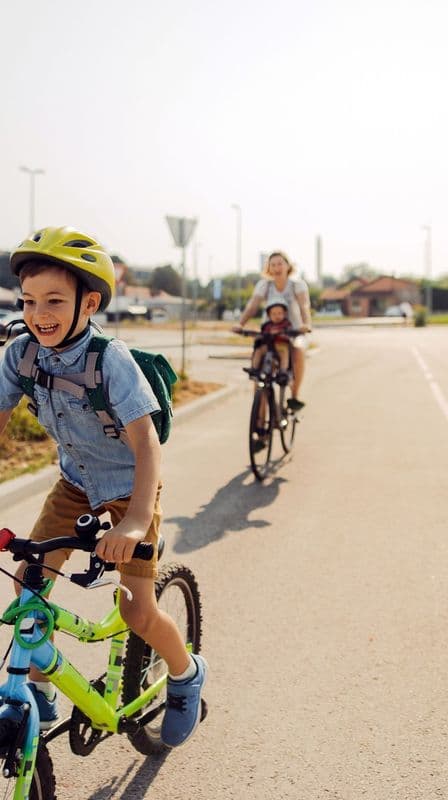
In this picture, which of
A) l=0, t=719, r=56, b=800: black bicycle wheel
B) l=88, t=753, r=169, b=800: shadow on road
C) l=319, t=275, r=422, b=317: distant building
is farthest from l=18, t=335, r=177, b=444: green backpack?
l=319, t=275, r=422, b=317: distant building

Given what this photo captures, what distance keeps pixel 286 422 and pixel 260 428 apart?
0.52m

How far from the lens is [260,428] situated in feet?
23.9

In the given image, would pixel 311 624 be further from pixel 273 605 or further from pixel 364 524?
pixel 364 524

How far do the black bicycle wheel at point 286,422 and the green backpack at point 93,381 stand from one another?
16.8ft

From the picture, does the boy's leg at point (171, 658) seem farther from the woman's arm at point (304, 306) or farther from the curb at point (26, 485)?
the woman's arm at point (304, 306)

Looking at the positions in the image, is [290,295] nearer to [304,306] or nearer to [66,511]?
[304,306]

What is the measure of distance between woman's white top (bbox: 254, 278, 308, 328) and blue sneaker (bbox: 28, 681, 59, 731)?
18.2ft

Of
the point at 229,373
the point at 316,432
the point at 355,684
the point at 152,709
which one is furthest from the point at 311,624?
the point at 229,373

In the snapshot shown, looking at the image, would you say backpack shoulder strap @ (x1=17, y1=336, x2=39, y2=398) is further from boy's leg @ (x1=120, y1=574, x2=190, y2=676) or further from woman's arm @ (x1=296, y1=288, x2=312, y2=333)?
woman's arm @ (x1=296, y1=288, x2=312, y2=333)

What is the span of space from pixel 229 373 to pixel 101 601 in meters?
12.7

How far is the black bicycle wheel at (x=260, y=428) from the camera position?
23.4 ft

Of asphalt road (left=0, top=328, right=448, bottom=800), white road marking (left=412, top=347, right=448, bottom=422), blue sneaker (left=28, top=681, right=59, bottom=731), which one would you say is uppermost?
blue sneaker (left=28, top=681, right=59, bottom=731)

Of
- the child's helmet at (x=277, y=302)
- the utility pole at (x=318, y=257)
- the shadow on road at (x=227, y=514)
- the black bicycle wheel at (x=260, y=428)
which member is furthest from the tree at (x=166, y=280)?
the shadow on road at (x=227, y=514)

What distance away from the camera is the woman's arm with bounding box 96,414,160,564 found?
206 centimetres
